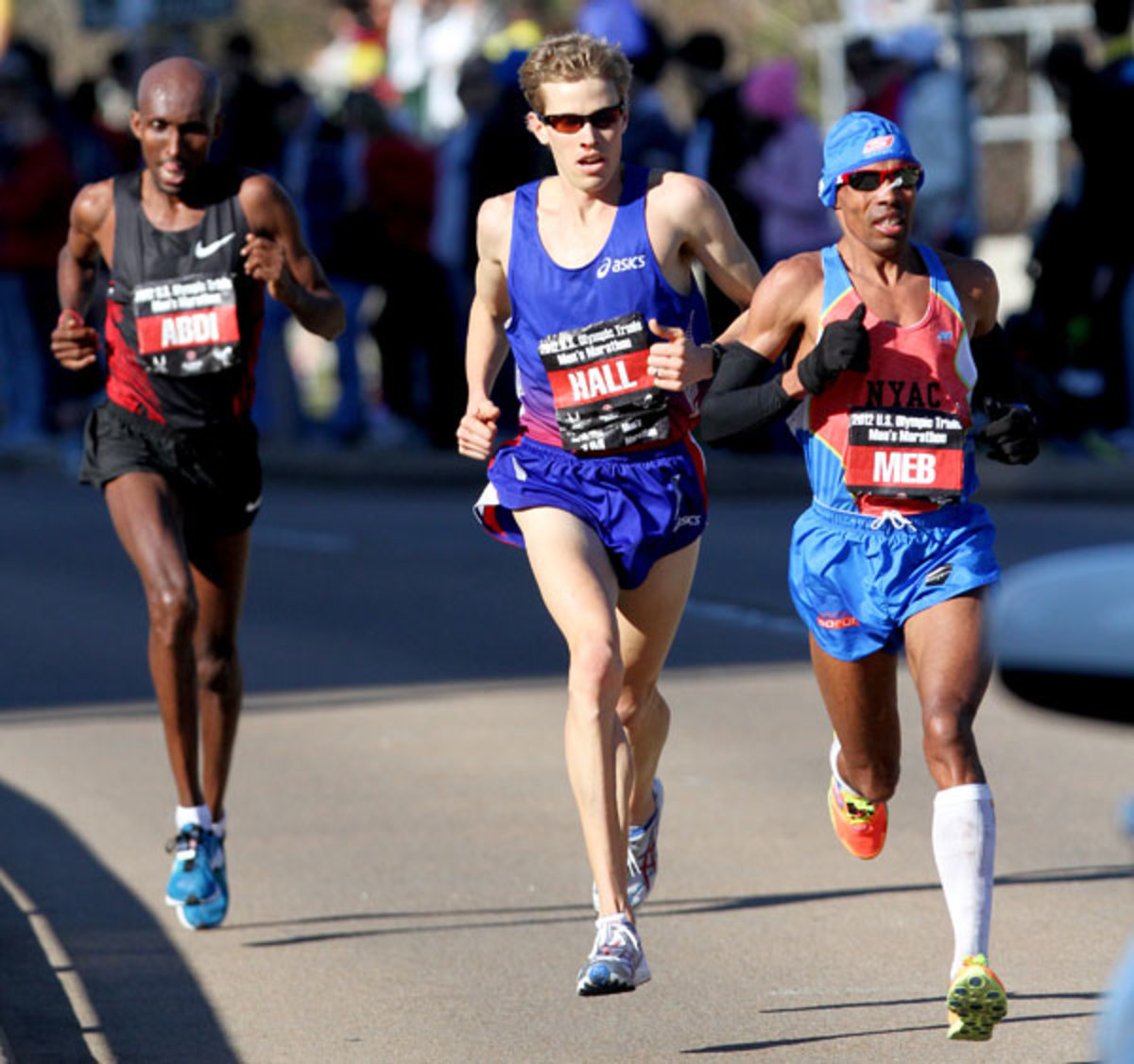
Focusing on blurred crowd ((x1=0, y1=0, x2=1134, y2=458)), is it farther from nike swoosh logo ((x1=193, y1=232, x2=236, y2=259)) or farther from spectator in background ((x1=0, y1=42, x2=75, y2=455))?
nike swoosh logo ((x1=193, y1=232, x2=236, y2=259))

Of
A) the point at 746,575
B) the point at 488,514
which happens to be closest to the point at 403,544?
the point at 746,575

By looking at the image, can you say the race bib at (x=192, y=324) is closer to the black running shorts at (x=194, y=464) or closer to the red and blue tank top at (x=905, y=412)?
the black running shorts at (x=194, y=464)

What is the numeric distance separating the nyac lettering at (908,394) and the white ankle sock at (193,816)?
2.15 meters

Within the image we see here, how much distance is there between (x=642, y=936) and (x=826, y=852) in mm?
1081

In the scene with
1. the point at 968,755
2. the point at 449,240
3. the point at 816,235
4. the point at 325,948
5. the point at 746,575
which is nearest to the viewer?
the point at 968,755

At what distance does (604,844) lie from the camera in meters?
6.09

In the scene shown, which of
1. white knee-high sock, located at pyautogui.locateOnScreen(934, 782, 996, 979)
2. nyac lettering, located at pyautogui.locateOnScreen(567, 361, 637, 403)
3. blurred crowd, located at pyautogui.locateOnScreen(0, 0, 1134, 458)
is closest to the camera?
white knee-high sock, located at pyautogui.locateOnScreen(934, 782, 996, 979)

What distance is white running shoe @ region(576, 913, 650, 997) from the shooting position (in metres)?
5.84

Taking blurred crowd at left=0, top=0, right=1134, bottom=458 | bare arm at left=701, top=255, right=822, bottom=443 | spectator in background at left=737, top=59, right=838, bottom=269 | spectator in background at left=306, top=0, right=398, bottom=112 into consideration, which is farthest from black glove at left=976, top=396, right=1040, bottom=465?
spectator in background at left=306, top=0, right=398, bottom=112

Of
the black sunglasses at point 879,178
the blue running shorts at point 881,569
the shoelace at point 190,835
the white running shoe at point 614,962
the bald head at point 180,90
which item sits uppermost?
the bald head at point 180,90

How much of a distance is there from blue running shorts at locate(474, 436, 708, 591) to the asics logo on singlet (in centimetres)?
41

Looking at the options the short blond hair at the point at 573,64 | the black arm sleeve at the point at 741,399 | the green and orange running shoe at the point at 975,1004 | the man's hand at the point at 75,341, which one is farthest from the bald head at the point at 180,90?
the green and orange running shoe at the point at 975,1004

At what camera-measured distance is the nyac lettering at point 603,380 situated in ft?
21.0

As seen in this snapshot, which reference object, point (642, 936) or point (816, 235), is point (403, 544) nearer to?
point (816, 235)
